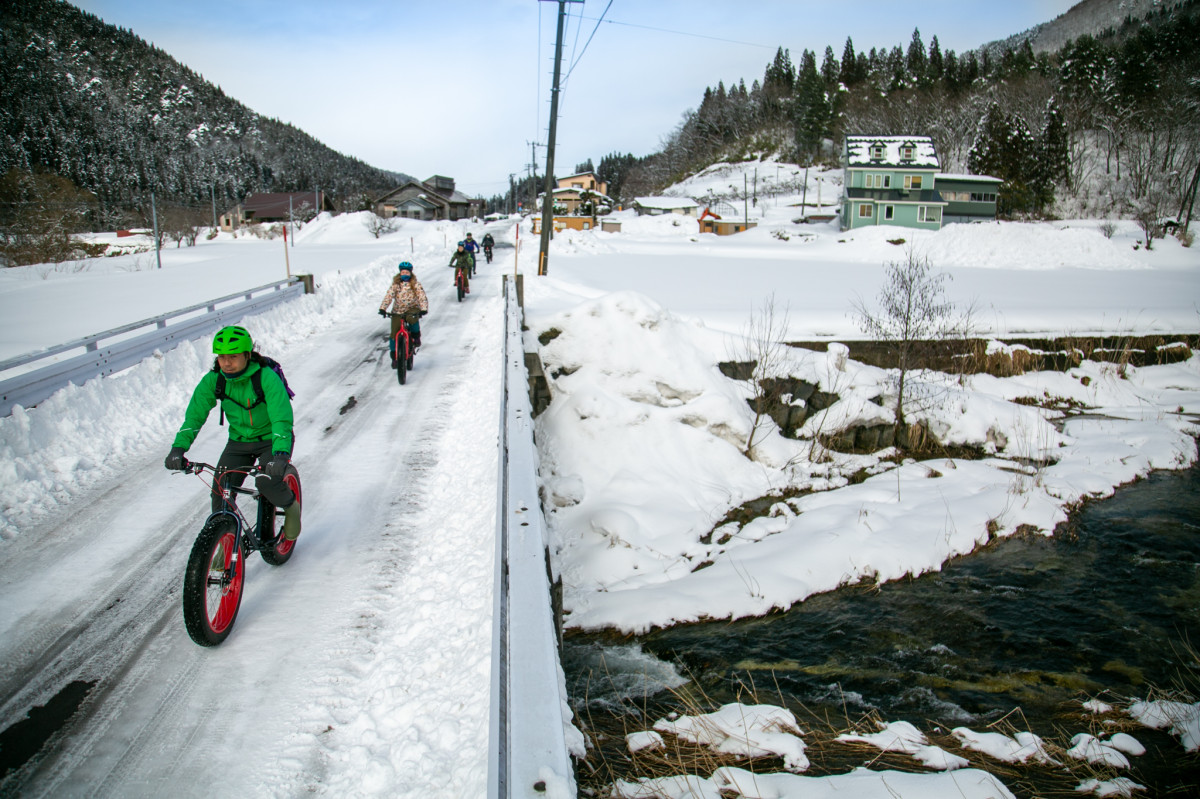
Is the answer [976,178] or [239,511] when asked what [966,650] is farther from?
[976,178]

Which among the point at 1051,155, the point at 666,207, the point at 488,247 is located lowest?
the point at 488,247

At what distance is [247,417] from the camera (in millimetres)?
4812

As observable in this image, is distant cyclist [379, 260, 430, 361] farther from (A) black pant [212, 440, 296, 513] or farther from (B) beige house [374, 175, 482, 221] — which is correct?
(B) beige house [374, 175, 482, 221]

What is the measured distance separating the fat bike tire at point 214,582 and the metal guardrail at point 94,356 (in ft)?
15.8

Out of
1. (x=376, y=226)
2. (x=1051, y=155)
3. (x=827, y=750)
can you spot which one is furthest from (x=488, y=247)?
(x=1051, y=155)

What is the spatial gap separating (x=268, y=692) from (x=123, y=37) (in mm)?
212514

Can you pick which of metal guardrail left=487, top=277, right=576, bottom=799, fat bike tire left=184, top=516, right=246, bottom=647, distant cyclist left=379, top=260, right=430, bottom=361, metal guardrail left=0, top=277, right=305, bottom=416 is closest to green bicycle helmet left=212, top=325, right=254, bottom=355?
fat bike tire left=184, top=516, right=246, bottom=647

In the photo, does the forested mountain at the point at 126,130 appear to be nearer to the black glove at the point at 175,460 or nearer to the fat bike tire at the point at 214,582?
the black glove at the point at 175,460

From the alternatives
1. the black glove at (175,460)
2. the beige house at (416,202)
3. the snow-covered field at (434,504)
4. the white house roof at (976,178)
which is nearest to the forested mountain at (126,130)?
the snow-covered field at (434,504)

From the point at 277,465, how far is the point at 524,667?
8.32 ft

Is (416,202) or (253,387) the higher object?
(416,202)

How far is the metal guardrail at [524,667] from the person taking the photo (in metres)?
2.32

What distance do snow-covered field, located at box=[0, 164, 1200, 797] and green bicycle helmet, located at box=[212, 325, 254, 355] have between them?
6.17 feet

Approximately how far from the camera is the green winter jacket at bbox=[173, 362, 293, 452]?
182 inches
